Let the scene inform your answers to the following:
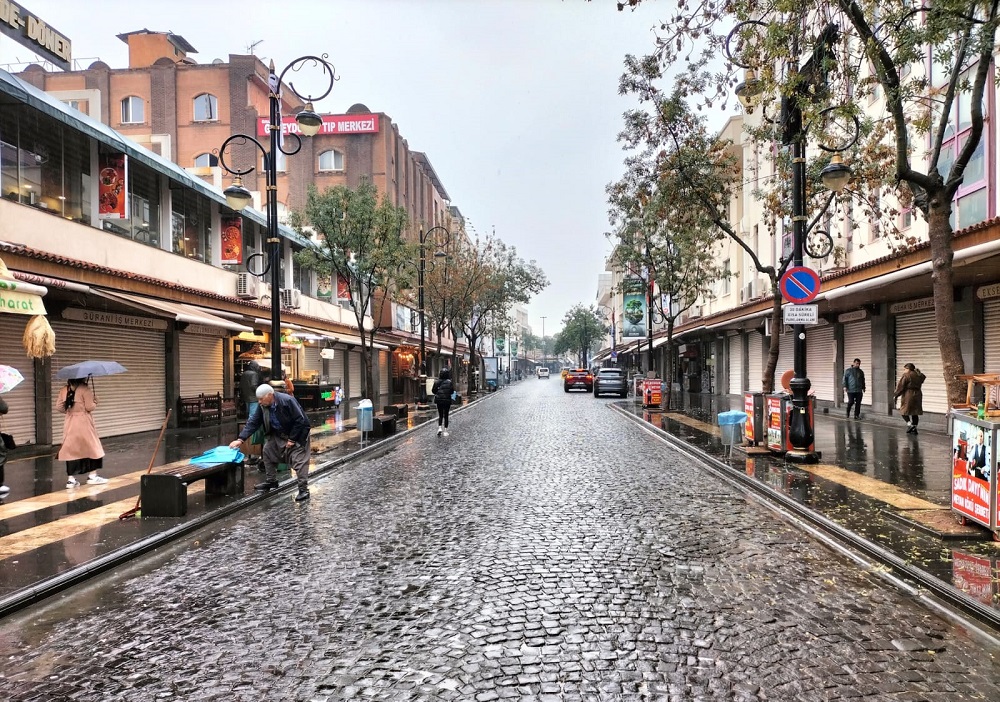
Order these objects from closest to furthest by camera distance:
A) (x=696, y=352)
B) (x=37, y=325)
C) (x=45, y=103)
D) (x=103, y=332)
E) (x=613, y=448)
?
(x=37, y=325) → (x=45, y=103) → (x=613, y=448) → (x=103, y=332) → (x=696, y=352)

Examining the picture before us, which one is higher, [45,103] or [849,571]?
[45,103]

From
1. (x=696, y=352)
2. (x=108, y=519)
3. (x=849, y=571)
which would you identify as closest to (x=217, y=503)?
(x=108, y=519)

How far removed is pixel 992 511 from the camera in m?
5.70

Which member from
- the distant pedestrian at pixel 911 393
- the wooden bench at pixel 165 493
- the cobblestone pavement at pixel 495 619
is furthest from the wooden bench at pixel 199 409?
the distant pedestrian at pixel 911 393

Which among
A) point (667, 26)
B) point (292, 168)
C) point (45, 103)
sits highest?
point (292, 168)

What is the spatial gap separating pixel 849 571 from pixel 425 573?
3.60 meters

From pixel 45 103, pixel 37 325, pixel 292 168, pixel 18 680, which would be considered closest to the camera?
pixel 18 680

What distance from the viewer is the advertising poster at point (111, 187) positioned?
49.0 feet

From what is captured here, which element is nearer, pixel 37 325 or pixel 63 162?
pixel 37 325

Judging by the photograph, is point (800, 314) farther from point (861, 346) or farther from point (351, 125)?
point (351, 125)

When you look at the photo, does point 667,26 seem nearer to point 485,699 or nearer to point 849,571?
point 849,571

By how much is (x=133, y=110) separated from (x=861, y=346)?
41553 mm

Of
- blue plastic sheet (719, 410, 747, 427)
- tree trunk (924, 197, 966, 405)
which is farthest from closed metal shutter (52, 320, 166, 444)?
tree trunk (924, 197, 966, 405)

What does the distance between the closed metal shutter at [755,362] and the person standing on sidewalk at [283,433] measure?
938 inches
